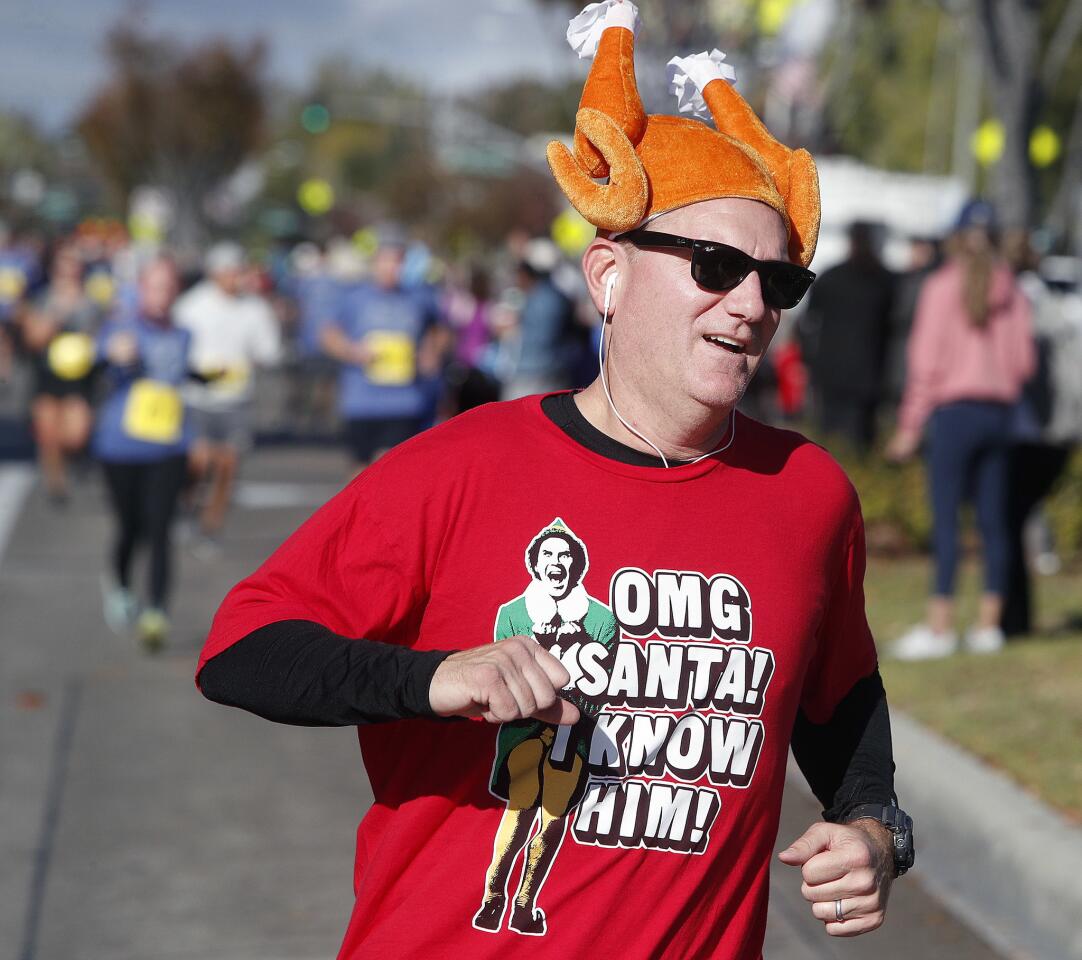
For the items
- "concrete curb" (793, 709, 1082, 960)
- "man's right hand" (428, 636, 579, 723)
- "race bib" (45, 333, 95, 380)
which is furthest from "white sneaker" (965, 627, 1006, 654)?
"race bib" (45, 333, 95, 380)

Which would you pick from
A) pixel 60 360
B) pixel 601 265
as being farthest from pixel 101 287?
pixel 601 265

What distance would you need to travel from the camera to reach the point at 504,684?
198cm

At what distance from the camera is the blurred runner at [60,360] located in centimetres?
1261

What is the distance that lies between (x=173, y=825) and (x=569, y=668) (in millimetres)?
4083

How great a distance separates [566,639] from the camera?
223cm

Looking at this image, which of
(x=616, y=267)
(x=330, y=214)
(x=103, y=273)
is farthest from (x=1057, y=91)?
(x=616, y=267)

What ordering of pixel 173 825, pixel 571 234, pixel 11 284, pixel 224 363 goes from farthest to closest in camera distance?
pixel 571 234 → pixel 11 284 → pixel 224 363 → pixel 173 825

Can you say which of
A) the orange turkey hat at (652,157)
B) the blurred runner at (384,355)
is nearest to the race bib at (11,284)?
the blurred runner at (384,355)

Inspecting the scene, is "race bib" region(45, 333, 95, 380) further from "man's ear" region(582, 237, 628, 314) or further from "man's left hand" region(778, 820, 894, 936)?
"man's left hand" region(778, 820, 894, 936)

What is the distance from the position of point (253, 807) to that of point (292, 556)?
4.17m

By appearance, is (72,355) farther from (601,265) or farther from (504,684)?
(504,684)

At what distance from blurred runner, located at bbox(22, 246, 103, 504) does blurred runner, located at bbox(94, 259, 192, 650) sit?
3.51 m

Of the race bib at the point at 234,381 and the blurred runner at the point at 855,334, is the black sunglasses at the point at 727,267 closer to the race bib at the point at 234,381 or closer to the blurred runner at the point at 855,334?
the blurred runner at the point at 855,334

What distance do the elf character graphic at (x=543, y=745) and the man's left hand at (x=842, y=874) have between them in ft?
0.98
